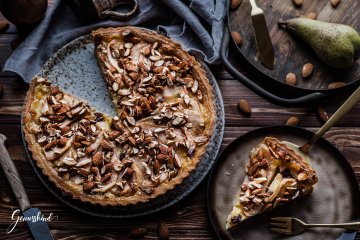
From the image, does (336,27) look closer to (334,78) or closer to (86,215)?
(334,78)

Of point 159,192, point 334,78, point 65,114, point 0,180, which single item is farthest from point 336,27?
point 0,180

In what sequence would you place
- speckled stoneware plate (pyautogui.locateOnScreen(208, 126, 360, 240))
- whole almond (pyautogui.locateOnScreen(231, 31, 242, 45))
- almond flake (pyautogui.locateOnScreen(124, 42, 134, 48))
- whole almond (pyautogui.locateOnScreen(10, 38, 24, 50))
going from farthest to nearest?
whole almond (pyautogui.locateOnScreen(10, 38, 24, 50))
whole almond (pyautogui.locateOnScreen(231, 31, 242, 45))
almond flake (pyautogui.locateOnScreen(124, 42, 134, 48))
speckled stoneware plate (pyautogui.locateOnScreen(208, 126, 360, 240))

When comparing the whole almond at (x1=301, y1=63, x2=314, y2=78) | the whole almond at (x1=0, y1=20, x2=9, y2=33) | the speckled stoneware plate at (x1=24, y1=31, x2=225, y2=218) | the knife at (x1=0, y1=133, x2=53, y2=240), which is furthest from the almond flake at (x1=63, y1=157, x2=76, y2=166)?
the whole almond at (x1=301, y1=63, x2=314, y2=78)

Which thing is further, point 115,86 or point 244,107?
point 244,107

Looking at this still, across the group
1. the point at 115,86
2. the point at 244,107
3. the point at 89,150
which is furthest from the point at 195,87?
the point at 89,150

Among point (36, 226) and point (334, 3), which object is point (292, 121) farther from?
→ point (36, 226)

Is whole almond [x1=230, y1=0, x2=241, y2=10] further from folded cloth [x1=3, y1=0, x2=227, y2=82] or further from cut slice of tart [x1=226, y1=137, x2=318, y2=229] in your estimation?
cut slice of tart [x1=226, y1=137, x2=318, y2=229]
